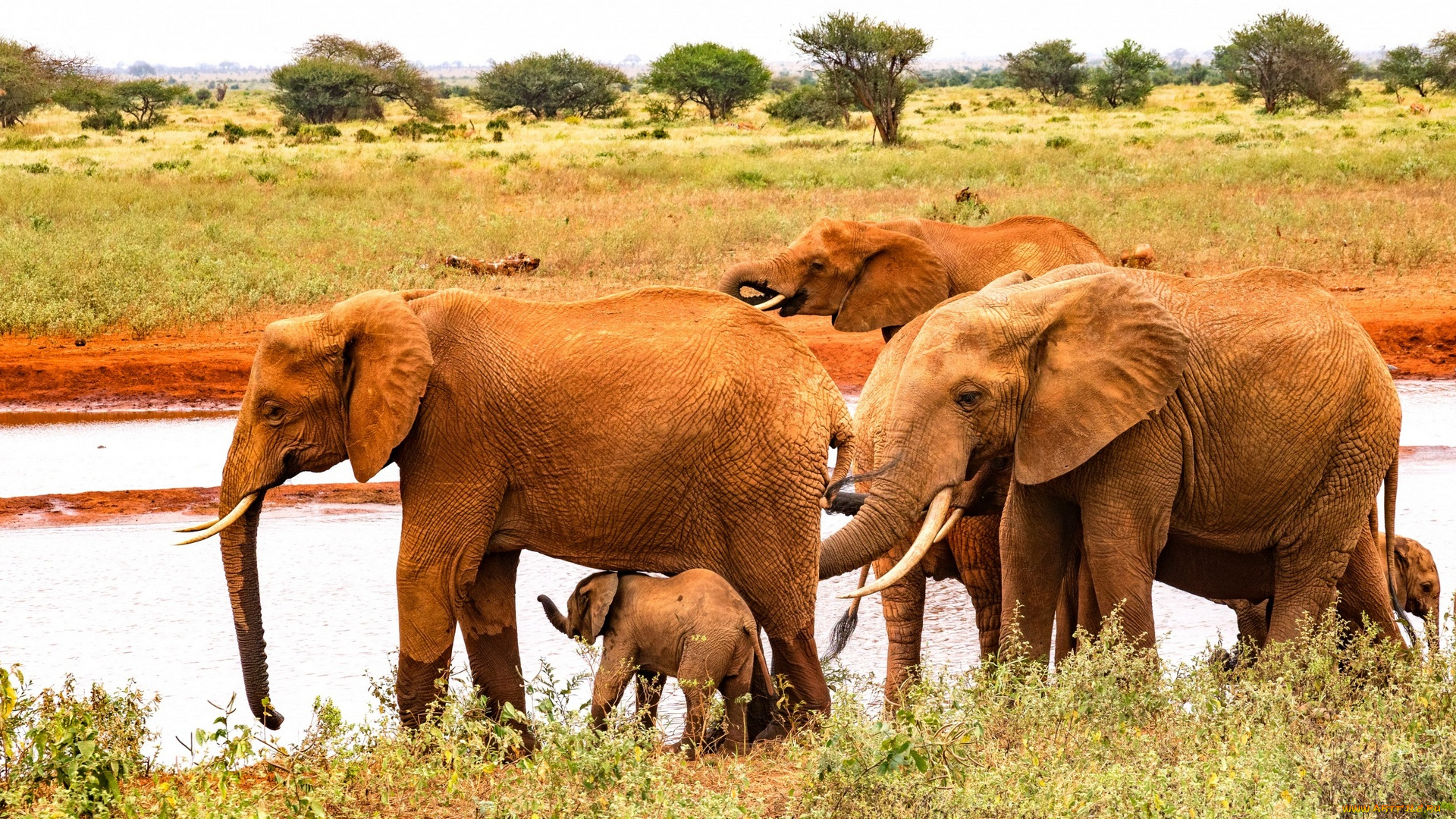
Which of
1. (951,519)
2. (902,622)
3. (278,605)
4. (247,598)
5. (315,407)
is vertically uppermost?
(315,407)

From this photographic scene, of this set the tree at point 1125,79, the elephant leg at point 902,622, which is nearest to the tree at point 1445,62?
the tree at point 1125,79

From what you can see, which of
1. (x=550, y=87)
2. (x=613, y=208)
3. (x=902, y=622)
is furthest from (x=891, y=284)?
(x=550, y=87)

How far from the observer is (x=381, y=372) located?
17.0 feet

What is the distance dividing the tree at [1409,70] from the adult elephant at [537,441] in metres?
56.5

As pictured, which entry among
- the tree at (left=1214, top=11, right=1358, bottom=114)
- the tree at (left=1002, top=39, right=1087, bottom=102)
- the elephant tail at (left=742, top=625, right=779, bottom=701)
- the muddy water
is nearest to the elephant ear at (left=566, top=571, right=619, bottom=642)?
the elephant tail at (left=742, top=625, right=779, bottom=701)

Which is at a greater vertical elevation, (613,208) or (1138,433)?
(1138,433)

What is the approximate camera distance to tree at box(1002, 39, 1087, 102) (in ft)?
206

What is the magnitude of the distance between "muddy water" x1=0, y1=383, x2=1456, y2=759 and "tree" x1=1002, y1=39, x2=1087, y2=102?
54025 millimetres

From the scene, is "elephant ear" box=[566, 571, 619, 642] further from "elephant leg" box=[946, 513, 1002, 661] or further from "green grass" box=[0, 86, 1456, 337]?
"green grass" box=[0, 86, 1456, 337]

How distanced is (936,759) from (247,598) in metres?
2.60

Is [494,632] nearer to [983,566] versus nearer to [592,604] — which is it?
[592,604]

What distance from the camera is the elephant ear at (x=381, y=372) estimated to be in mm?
5148

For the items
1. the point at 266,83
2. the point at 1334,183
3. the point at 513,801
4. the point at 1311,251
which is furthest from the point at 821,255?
the point at 266,83

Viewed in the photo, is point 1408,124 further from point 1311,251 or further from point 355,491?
point 355,491
